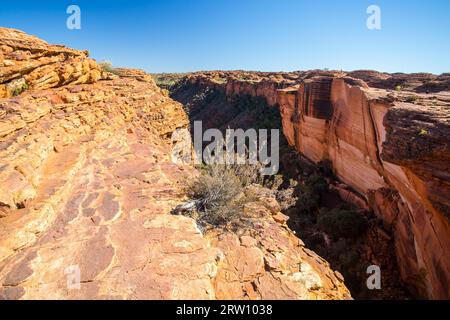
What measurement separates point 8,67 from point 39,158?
8.85 ft

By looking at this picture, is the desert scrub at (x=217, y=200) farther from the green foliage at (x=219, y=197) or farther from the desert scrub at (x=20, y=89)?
the desert scrub at (x=20, y=89)

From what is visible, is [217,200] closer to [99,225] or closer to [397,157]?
[99,225]

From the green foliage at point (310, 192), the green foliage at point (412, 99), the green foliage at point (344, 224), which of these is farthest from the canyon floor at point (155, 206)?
the green foliage at point (310, 192)

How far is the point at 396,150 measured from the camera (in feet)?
17.2

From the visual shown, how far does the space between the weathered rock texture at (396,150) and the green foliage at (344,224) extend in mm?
773

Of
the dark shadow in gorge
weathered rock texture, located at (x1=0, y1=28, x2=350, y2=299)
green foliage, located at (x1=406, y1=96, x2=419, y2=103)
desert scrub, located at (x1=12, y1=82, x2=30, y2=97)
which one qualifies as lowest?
the dark shadow in gorge

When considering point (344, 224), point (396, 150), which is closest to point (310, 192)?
point (344, 224)

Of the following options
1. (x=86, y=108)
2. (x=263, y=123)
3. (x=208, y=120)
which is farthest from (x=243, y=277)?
(x=208, y=120)

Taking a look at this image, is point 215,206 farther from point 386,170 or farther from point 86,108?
point 386,170

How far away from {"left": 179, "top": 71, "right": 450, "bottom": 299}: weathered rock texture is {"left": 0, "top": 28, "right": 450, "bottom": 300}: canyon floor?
0.15ft

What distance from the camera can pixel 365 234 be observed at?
30.7 ft

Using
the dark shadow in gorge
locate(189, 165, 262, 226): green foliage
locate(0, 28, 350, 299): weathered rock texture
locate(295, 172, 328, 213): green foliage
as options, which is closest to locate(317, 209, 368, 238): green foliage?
the dark shadow in gorge

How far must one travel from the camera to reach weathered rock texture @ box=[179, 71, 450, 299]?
15.5 ft

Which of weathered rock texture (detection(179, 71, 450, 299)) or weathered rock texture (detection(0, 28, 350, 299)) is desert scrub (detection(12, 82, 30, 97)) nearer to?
weathered rock texture (detection(0, 28, 350, 299))
